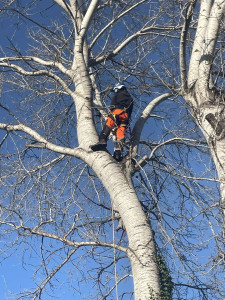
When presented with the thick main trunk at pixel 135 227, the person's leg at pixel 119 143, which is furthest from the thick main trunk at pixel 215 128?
the person's leg at pixel 119 143

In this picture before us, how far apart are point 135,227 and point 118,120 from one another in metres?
1.82

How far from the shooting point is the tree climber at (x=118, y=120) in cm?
591

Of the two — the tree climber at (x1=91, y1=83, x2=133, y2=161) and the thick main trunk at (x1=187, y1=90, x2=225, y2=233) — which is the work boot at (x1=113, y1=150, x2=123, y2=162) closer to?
the tree climber at (x1=91, y1=83, x2=133, y2=161)

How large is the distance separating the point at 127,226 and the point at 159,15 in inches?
153

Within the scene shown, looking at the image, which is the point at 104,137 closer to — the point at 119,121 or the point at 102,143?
the point at 102,143

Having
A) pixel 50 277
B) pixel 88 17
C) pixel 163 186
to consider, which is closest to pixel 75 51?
pixel 88 17

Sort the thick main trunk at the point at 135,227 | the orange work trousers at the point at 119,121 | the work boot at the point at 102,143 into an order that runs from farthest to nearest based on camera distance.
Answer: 1. the orange work trousers at the point at 119,121
2. the work boot at the point at 102,143
3. the thick main trunk at the point at 135,227

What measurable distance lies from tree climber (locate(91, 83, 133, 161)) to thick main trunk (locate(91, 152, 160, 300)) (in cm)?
27

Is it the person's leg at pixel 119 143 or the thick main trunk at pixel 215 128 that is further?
the person's leg at pixel 119 143

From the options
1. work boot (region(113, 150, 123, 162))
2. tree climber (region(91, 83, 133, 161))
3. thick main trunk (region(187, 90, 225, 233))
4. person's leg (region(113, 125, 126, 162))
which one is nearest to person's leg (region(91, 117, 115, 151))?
tree climber (region(91, 83, 133, 161))

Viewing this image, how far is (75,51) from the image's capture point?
22.1 feet

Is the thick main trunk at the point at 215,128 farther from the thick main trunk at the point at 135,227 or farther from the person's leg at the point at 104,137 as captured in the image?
the person's leg at the point at 104,137

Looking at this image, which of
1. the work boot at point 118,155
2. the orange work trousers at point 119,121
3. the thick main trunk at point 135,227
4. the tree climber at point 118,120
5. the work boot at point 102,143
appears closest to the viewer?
the thick main trunk at point 135,227

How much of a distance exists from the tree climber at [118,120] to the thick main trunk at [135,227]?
0.27 m
